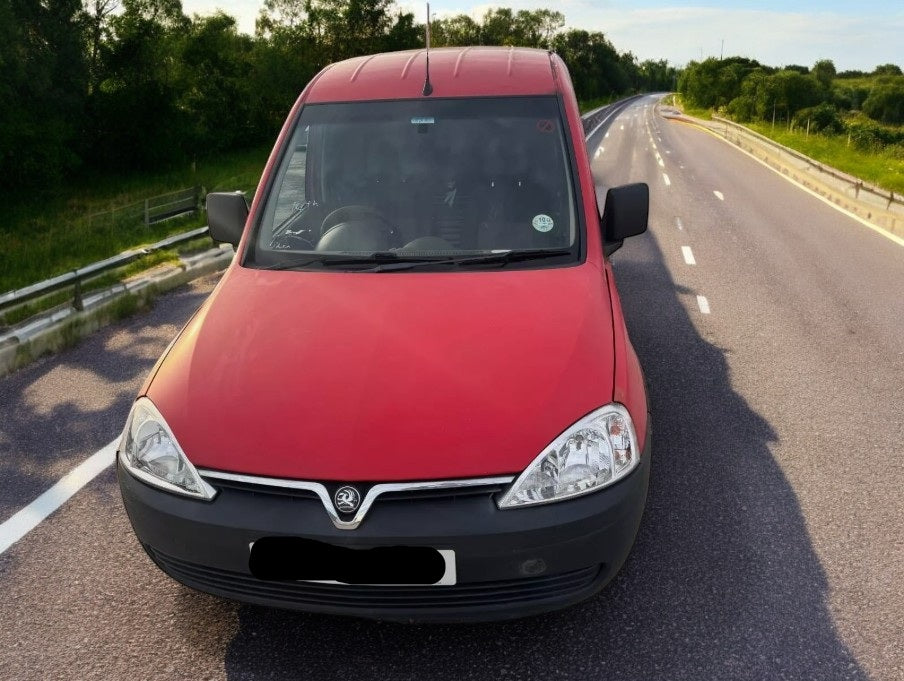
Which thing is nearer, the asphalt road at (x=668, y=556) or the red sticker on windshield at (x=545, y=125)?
the asphalt road at (x=668, y=556)

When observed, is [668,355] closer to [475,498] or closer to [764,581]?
[764,581]

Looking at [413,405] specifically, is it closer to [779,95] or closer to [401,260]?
[401,260]

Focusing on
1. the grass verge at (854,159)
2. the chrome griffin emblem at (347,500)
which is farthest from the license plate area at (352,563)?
the grass verge at (854,159)

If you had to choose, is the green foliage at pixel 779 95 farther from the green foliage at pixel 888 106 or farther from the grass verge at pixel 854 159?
the grass verge at pixel 854 159

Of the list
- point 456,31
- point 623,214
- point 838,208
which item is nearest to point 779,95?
point 456,31

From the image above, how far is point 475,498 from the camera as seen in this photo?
2.65 meters

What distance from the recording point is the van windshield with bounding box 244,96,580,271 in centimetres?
387

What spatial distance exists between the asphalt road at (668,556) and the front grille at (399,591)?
0.36 metres

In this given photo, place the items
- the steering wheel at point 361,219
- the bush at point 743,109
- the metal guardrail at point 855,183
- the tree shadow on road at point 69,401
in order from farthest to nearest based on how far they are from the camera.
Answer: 1. the bush at point 743,109
2. the metal guardrail at point 855,183
3. the tree shadow on road at point 69,401
4. the steering wheel at point 361,219

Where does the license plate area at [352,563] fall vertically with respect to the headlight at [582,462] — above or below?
below

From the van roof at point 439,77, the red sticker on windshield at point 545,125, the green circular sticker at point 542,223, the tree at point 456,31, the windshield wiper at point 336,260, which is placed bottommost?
the windshield wiper at point 336,260

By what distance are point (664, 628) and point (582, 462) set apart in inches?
34.5

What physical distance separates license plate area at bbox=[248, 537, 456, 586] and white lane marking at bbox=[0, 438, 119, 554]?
186 cm

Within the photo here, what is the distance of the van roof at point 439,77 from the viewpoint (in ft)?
14.3
